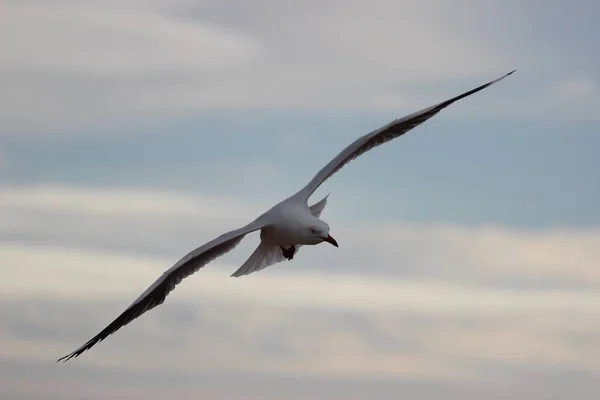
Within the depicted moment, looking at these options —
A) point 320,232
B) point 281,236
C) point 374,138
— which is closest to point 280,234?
point 281,236

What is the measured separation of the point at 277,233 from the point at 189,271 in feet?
5.38

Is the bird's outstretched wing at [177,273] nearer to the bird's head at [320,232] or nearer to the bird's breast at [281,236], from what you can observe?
the bird's breast at [281,236]

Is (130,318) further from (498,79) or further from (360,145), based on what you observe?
(498,79)

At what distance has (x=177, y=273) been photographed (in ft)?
58.2

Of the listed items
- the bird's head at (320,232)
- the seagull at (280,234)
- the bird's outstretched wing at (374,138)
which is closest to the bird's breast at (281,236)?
the seagull at (280,234)

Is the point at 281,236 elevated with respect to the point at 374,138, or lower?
lower

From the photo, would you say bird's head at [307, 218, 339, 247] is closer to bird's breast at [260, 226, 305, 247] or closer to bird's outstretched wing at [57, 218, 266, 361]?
bird's breast at [260, 226, 305, 247]

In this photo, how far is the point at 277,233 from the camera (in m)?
18.4

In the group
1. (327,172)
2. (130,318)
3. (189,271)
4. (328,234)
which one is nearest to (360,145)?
(327,172)

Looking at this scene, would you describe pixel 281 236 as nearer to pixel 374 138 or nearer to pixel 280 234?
pixel 280 234

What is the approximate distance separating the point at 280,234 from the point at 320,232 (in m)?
0.90

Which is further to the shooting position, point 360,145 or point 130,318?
point 360,145

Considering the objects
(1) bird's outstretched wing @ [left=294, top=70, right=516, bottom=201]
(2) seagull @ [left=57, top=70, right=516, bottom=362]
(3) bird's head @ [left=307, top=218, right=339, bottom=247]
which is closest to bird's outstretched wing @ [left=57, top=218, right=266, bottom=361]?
(2) seagull @ [left=57, top=70, right=516, bottom=362]

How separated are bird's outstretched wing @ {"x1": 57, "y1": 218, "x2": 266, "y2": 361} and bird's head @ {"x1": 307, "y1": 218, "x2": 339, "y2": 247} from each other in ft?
2.77
